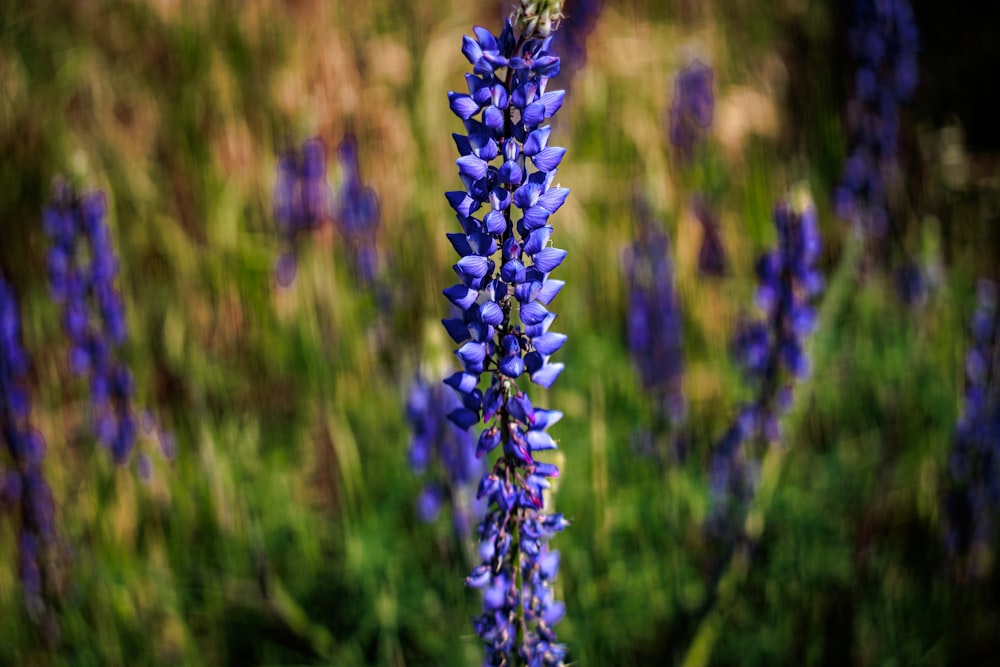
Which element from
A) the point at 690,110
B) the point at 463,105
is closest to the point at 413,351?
the point at 690,110

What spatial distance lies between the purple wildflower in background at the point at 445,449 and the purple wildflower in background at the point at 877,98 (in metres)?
1.87

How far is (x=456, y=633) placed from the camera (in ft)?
7.41

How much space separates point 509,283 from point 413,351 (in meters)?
2.08

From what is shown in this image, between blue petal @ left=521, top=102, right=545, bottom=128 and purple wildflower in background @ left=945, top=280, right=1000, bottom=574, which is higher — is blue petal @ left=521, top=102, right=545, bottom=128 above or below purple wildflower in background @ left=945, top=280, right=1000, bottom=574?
above

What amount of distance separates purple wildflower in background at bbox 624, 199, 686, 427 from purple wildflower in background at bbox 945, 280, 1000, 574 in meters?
0.86

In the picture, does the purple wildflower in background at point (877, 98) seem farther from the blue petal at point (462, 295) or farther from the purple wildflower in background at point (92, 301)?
the purple wildflower in background at point (92, 301)

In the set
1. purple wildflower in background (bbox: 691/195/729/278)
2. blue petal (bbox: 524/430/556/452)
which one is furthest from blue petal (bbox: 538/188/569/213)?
purple wildflower in background (bbox: 691/195/729/278)

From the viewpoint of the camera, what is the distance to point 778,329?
A: 7.36ft

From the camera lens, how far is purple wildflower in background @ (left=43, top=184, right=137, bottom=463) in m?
2.47

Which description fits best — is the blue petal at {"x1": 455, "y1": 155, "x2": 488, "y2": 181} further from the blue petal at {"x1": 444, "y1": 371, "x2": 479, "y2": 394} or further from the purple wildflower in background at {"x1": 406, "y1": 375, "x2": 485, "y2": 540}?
the purple wildflower in background at {"x1": 406, "y1": 375, "x2": 485, "y2": 540}

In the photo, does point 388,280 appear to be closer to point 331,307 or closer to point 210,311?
point 331,307

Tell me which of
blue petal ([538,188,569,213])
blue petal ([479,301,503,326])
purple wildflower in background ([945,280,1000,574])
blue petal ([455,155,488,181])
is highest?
blue petal ([455,155,488,181])

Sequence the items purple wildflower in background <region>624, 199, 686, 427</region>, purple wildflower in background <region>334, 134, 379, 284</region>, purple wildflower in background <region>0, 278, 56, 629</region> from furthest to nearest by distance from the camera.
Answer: purple wildflower in background <region>334, 134, 379, 284</region> → purple wildflower in background <region>624, 199, 686, 427</region> → purple wildflower in background <region>0, 278, 56, 629</region>

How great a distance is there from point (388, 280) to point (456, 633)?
159 cm
